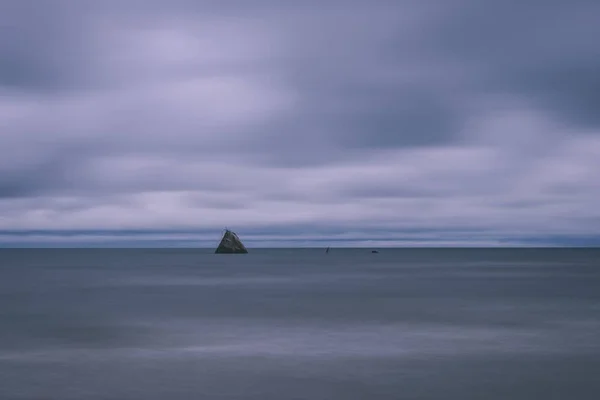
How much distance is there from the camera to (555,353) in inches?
1505

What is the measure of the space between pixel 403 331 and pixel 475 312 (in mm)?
16131

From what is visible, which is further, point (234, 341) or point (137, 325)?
point (137, 325)

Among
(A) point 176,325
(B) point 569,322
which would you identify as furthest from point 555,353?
(A) point 176,325

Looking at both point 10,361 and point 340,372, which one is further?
point 10,361

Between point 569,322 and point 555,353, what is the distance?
18.2 metres

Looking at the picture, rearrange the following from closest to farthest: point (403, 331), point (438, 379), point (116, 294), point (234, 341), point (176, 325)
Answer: point (438, 379), point (234, 341), point (403, 331), point (176, 325), point (116, 294)

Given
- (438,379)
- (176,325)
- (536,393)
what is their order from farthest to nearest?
(176,325) < (438,379) < (536,393)

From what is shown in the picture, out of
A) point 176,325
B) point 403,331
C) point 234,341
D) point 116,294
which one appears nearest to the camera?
point 234,341

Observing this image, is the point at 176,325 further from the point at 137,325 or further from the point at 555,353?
the point at 555,353

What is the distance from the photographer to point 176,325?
52.3 m

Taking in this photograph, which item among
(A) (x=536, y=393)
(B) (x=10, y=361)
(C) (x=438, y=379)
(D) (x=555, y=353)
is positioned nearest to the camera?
(A) (x=536, y=393)

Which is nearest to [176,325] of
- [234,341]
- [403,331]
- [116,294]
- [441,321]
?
[234,341]

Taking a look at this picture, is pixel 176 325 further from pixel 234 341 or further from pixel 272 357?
pixel 272 357

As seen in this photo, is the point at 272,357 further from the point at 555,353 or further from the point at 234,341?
the point at 555,353
